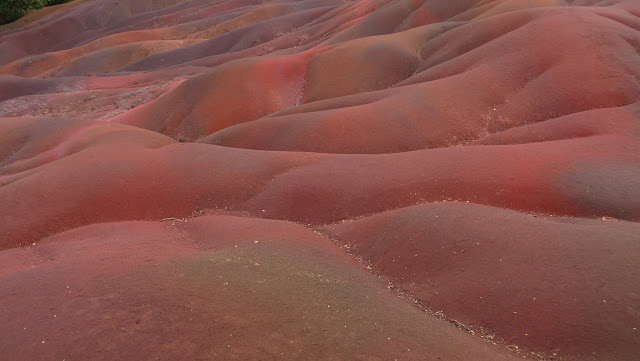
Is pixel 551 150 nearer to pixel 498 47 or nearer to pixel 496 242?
pixel 496 242

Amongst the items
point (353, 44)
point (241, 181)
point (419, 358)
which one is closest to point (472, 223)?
point (419, 358)

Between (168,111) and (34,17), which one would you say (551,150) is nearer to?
(168,111)

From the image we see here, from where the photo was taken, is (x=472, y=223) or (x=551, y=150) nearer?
(x=472, y=223)

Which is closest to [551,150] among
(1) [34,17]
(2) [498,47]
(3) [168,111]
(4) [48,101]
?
(2) [498,47]

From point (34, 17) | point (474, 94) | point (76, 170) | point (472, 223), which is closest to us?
point (472, 223)

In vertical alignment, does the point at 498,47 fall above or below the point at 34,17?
below

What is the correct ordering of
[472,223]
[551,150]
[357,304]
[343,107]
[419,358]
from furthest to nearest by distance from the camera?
[343,107]
[551,150]
[472,223]
[357,304]
[419,358]

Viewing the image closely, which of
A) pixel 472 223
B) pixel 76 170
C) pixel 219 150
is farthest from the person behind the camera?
pixel 219 150
